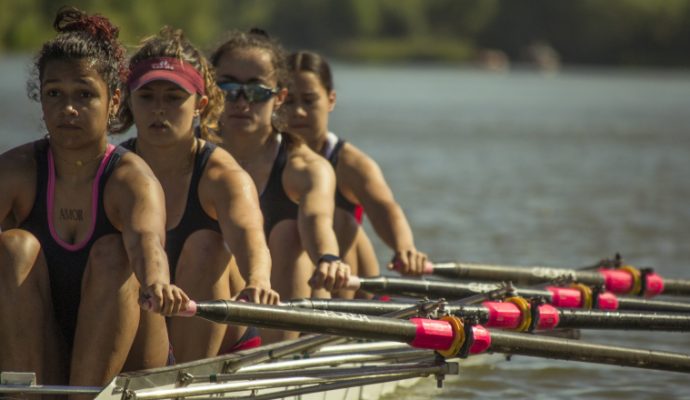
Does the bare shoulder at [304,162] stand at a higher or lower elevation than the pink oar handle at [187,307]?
higher

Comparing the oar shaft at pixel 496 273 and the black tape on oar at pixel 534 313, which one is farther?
the oar shaft at pixel 496 273

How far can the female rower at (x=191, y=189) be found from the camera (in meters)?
5.07

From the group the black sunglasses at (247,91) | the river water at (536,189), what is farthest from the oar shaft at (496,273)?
Answer: the black sunglasses at (247,91)

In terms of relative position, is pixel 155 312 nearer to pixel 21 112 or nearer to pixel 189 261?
pixel 189 261

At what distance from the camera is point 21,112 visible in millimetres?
27906

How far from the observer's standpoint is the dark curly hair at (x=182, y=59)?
5.36m

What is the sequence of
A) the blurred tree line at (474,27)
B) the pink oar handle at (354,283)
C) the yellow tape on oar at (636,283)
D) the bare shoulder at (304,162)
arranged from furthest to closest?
the blurred tree line at (474,27) → the yellow tape on oar at (636,283) → the bare shoulder at (304,162) → the pink oar handle at (354,283)

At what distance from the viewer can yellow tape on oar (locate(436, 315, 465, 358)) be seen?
496 cm

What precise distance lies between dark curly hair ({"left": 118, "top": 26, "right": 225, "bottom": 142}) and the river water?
54 centimetres

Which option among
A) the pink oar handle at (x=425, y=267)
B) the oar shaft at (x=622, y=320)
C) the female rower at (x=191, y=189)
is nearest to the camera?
the female rower at (x=191, y=189)

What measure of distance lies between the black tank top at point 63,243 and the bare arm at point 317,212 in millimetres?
1444

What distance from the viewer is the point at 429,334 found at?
489cm

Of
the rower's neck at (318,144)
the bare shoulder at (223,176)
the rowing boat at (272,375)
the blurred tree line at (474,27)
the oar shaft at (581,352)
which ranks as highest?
the blurred tree line at (474,27)

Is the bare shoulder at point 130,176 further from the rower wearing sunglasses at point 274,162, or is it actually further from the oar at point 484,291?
the oar at point 484,291
